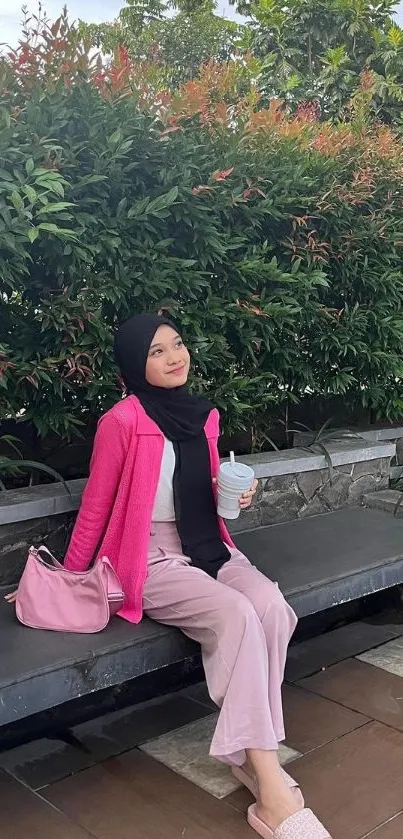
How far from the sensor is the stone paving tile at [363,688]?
308 centimetres

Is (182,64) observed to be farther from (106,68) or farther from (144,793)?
(144,793)

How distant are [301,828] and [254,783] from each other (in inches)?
10.3

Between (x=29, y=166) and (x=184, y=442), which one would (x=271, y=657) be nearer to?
(x=184, y=442)

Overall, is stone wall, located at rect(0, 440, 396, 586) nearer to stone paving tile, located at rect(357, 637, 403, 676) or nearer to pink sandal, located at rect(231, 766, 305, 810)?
stone paving tile, located at rect(357, 637, 403, 676)

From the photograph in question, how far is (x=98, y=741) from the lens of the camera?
2.84m

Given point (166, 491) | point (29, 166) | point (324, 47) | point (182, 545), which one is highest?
point (324, 47)

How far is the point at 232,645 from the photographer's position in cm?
241

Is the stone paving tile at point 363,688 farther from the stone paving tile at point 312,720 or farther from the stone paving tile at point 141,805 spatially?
the stone paving tile at point 141,805

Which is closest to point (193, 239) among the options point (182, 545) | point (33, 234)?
point (33, 234)

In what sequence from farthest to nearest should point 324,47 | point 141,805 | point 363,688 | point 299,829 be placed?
point 324,47, point 363,688, point 141,805, point 299,829

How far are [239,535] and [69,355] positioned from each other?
119cm

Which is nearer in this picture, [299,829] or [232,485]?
[299,829]

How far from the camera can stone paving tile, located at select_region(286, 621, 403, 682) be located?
350 cm

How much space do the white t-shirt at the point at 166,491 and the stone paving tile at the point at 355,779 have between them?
93 cm
